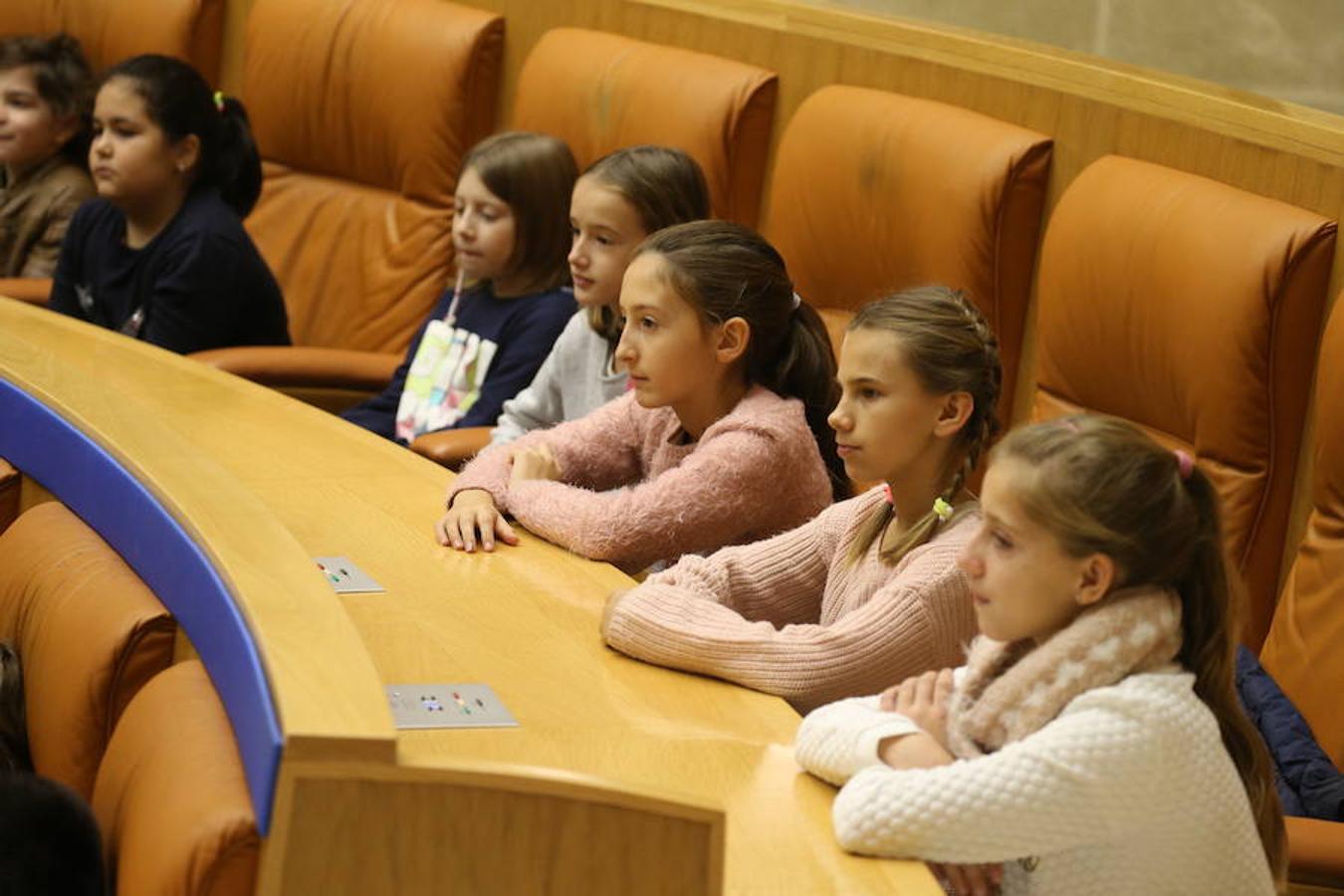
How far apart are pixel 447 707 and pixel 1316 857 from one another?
0.79m

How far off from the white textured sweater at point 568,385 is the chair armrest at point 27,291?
1.33 m

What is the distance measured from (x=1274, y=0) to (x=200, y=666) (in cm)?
254

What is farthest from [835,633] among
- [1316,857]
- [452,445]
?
[452,445]

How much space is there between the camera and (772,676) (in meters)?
1.79

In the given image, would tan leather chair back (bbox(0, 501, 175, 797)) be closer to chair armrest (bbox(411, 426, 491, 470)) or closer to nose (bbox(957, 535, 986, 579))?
nose (bbox(957, 535, 986, 579))

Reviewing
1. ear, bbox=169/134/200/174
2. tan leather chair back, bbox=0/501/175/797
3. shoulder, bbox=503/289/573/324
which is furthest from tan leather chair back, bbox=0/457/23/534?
ear, bbox=169/134/200/174

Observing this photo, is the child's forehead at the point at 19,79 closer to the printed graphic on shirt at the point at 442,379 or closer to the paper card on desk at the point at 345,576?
the printed graphic on shirt at the point at 442,379

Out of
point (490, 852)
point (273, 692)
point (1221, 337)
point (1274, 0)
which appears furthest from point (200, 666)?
point (1274, 0)

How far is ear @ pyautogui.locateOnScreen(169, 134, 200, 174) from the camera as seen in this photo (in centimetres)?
367

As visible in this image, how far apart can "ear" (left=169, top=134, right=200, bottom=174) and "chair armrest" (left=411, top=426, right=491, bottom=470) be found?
106 cm

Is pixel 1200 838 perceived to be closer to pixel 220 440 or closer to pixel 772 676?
pixel 772 676

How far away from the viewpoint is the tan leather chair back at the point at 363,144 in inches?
151

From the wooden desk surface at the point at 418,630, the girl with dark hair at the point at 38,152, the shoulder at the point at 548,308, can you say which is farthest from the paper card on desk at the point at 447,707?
the girl with dark hair at the point at 38,152

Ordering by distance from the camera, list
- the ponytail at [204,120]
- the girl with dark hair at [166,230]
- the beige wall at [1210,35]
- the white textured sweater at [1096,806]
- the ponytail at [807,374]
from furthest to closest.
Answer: the ponytail at [204,120] → the girl with dark hair at [166,230] → the beige wall at [1210,35] → the ponytail at [807,374] → the white textured sweater at [1096,806]
